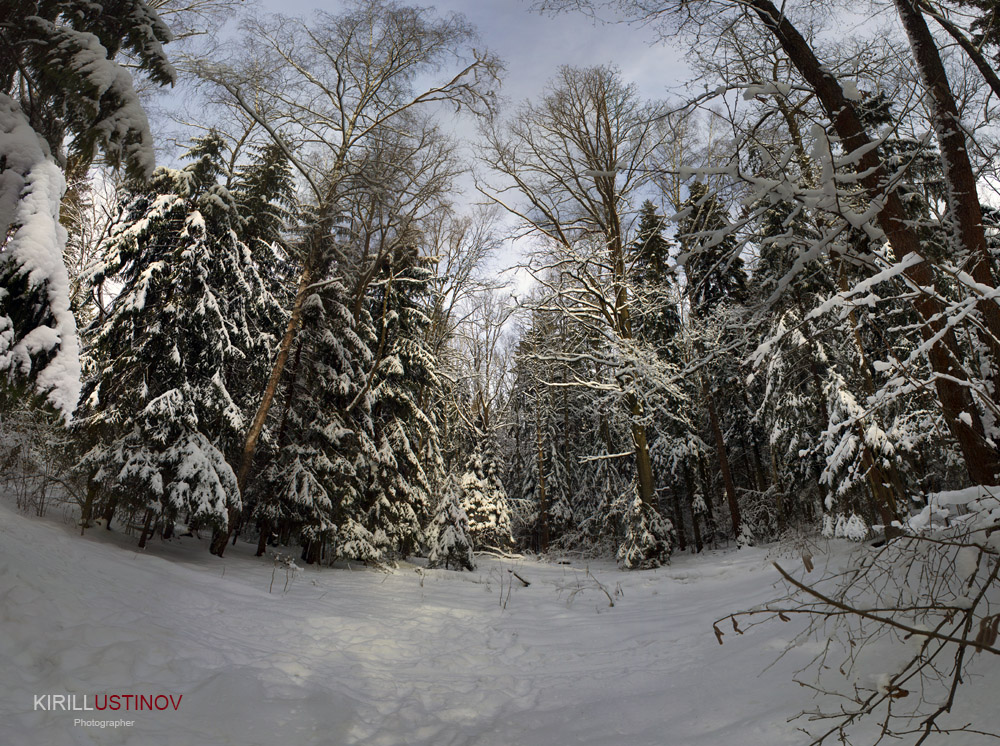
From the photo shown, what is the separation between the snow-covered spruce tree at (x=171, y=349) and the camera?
27.6ft

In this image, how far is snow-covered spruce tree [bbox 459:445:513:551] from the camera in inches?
671

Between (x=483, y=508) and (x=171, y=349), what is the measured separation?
1118 cm

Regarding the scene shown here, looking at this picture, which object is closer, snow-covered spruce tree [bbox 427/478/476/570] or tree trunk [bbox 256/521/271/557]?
tree trunk [bbox 256/521/271/557]

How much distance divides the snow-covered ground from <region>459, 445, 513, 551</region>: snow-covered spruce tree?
9726 millimetres

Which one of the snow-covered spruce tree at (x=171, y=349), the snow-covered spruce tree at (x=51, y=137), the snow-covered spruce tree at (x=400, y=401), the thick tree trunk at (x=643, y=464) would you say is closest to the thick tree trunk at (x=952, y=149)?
the snow-covered spruce tree at (x=51, y=137)

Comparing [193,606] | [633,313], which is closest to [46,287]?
[193,606]

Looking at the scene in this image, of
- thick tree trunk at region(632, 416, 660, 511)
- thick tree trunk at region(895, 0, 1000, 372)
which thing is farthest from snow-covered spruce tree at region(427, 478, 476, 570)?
thick tree trunk at region(895, 0, 1000, 372)

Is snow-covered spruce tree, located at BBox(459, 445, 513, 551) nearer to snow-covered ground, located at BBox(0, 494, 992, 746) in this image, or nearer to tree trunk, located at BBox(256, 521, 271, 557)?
tree trunk, located at BBox(256, 521, 271, 557)

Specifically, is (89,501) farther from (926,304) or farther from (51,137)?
(926,304)

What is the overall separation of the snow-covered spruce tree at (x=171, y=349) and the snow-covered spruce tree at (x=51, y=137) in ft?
14.8

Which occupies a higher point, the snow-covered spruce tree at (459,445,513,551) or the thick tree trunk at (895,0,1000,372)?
the thick tree trunk at (895,0,1000,372)

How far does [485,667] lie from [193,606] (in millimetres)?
3416

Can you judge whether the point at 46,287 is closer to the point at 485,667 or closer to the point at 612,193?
the point at 485,667

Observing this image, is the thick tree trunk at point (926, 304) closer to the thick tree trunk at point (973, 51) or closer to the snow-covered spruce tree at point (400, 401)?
the thick tree trunk at point (973, 51)
